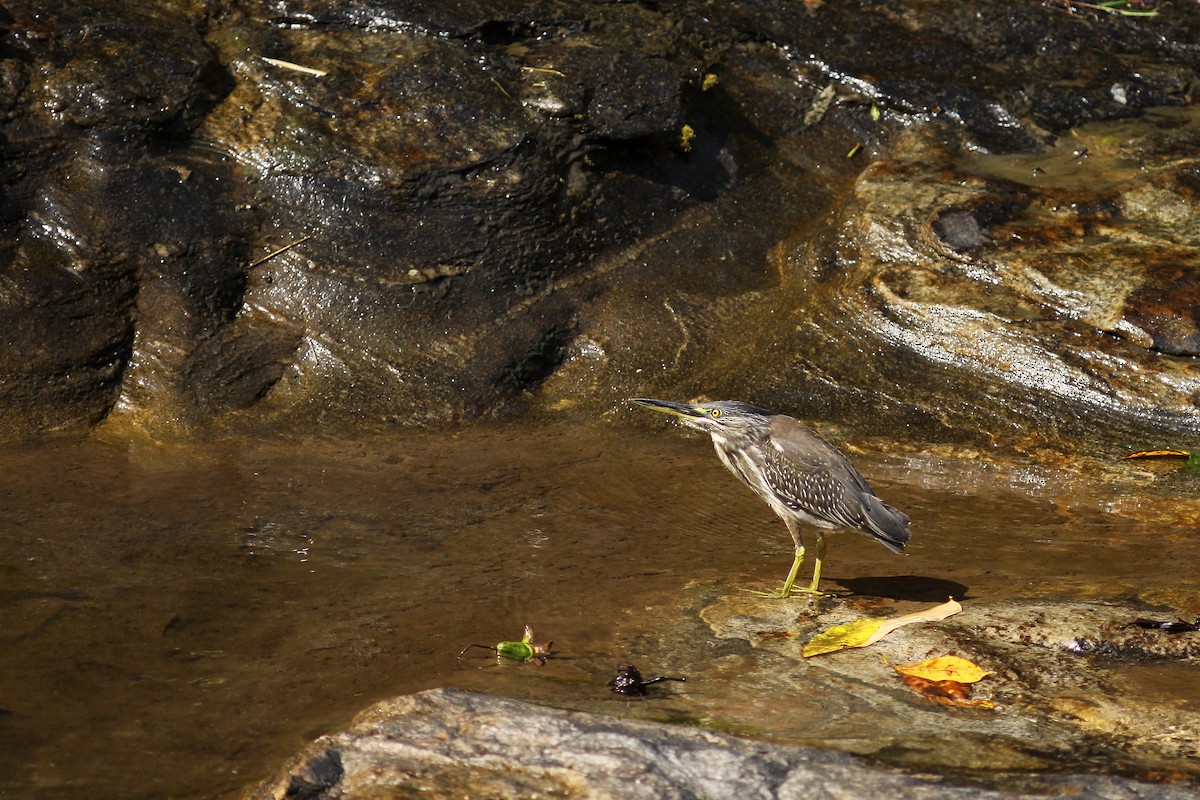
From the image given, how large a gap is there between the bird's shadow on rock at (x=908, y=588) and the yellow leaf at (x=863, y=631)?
0.44 meters

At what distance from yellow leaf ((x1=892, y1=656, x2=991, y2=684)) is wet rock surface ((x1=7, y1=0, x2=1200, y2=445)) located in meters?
2.56

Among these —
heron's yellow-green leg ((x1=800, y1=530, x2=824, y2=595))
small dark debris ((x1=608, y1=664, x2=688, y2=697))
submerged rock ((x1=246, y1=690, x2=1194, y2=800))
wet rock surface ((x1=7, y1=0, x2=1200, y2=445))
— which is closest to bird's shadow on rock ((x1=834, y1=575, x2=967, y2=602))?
heron's yellow-green leg ((x1=800, y1=530, x2=824, y2=595))

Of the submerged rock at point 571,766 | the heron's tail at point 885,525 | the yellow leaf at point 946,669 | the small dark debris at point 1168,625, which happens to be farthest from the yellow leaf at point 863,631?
the submerged rock at point 571,766

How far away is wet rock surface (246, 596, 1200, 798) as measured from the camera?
3.35m

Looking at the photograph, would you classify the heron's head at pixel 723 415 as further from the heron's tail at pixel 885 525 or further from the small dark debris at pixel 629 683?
the small dark debris at pixel 629 683

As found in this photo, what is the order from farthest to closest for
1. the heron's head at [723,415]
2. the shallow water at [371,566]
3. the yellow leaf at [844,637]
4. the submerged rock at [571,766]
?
the heron's head at [723,415] < the yellow leaf at [844,637] < the shallow water at [371,566] < the submerged rock at [571,766]

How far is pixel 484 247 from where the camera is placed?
7516mm

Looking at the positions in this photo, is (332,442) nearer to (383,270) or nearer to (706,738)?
(383,270)


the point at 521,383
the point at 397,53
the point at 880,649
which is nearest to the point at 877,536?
the point at 880,649

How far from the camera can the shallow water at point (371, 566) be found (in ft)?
13.7

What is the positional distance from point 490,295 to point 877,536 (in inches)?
121

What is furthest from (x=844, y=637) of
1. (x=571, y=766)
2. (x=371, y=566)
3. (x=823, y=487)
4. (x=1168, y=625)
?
(x=371, y=566)

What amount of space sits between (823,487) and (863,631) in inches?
34.9

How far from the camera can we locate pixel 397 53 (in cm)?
795
